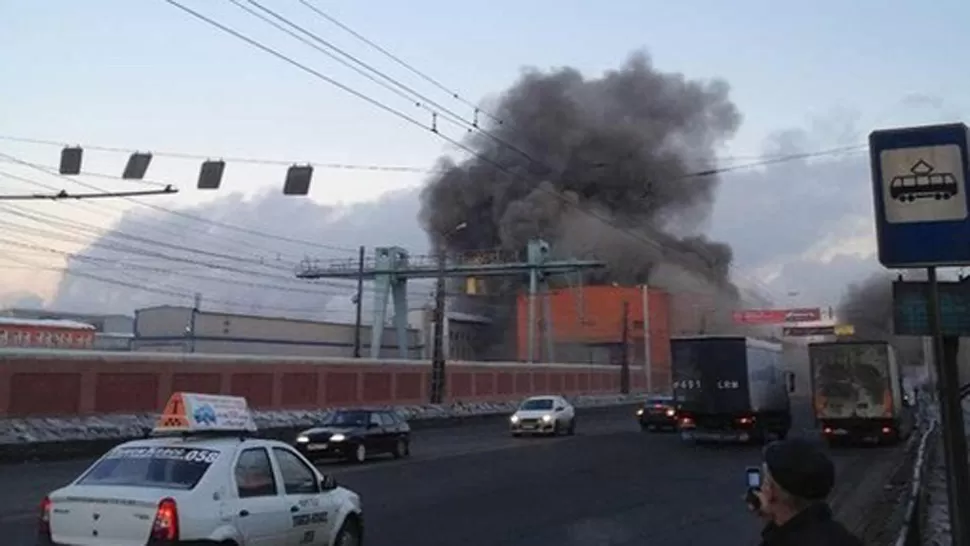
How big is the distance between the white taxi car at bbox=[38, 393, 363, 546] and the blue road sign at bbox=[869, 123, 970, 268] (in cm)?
531

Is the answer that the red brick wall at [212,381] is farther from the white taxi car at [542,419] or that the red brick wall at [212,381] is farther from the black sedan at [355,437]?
Result: the white taxi car at [542,419]

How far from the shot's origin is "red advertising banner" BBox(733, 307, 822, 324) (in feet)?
324

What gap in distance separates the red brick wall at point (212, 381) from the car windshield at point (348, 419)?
10.7 m

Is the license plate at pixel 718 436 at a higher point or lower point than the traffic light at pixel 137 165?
lower

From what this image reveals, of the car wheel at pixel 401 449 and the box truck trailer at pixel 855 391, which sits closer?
the car wheel at pixel 401 449

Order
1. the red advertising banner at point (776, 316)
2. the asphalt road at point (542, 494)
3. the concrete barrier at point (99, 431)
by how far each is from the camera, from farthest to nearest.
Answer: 1. the red advertising banner at point (776, 316)
2. the concrete barrier at point (99, 431)
3. the asphalt road at point (542, 494)

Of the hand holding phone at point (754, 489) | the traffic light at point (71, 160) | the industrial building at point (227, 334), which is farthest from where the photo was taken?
the industrial building at point (227, 334)

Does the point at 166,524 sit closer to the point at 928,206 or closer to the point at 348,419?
the point at 928,206

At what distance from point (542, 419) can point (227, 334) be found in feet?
145

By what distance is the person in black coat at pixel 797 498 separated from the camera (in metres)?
2.98

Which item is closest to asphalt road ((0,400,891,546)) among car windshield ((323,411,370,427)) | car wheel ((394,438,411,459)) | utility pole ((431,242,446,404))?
car wheel ((394,438,411,459))

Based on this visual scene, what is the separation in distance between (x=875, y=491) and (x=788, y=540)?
15643mm

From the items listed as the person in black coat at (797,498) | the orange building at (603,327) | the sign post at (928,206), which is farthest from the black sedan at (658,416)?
the orange building at (603,327)

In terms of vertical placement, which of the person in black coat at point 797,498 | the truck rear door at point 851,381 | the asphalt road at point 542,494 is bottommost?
the asphalt road at point 542,494
